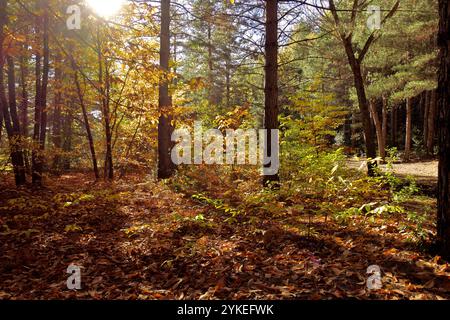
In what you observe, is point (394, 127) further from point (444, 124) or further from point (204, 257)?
point (204, 257)

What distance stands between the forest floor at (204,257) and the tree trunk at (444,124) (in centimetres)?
48

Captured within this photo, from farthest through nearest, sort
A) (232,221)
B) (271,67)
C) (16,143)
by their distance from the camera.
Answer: (16,143) → (271,67) → (232,221)

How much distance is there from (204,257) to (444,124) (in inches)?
130

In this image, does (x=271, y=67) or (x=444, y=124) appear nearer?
(x=444, y=124)

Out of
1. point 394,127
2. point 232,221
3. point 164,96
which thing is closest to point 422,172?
point 164,96

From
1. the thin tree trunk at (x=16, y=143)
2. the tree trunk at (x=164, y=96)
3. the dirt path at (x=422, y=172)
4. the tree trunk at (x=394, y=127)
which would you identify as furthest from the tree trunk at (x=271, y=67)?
the tree trunk at (x=394, y=127)

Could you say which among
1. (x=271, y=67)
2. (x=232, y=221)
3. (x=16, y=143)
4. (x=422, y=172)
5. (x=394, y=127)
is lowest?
(x=232, y=221)

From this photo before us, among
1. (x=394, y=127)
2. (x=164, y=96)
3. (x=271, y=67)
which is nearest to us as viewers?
(x=271, y=67)

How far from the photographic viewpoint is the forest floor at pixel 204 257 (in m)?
3.30

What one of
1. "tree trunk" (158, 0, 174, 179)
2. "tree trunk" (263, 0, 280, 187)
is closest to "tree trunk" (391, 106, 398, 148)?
"tree trunk" (158, 0, 174, 179)

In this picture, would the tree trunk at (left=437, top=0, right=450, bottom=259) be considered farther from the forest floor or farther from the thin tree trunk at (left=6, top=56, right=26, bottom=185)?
the thin tree trunk at (left=6, top=56, right=26, bottom=185)

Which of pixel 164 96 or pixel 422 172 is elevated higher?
pixel 164 96

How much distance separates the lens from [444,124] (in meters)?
3.47

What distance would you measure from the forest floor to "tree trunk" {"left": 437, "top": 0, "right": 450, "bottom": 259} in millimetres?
476
